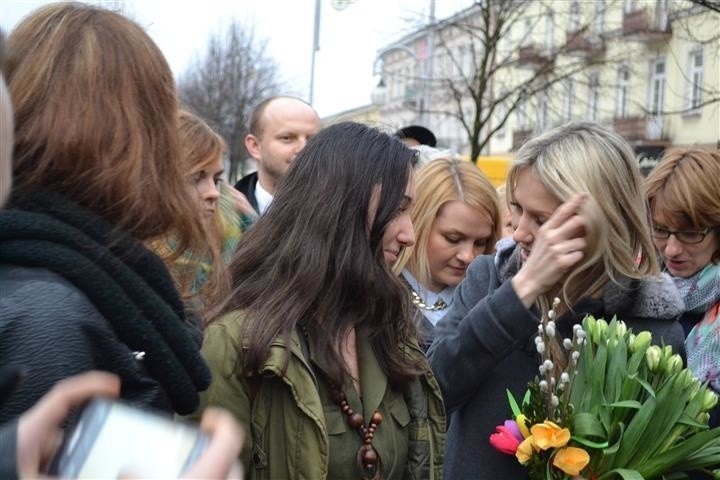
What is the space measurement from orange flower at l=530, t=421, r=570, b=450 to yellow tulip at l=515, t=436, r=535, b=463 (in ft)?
0.10

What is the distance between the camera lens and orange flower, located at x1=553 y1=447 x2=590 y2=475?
2732 millimetres

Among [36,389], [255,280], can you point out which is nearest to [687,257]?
Result: [255,280]

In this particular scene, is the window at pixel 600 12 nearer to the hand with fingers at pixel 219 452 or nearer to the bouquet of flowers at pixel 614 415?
the bouquet of flowers at pixel 614 415

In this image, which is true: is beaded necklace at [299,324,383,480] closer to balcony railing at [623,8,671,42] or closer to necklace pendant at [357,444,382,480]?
necklace pendant at [357,444,382,480]

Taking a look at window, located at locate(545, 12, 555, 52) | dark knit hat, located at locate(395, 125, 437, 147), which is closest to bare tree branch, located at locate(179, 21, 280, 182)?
window, located at locate(545, 12, 555, 52)

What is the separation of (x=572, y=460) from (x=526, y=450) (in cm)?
15

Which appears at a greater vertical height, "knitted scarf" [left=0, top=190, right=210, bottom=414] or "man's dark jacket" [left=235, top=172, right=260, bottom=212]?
"knitted scarf" [left=0, top=190, right=210, bottom=414]

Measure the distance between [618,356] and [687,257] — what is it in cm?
161

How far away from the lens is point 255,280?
279cm

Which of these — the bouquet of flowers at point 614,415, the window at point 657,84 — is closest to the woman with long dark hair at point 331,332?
the bouquet of flowers at point 614,415

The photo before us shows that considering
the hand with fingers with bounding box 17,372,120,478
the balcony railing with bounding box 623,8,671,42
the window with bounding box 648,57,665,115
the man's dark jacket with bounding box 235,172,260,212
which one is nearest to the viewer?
the hand with fingers with bounding box 17,372,120,478

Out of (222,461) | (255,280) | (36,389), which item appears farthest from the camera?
(255,280)

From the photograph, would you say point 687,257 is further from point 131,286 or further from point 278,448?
point 131,286

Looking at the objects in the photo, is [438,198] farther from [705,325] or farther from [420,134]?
[420,134]
